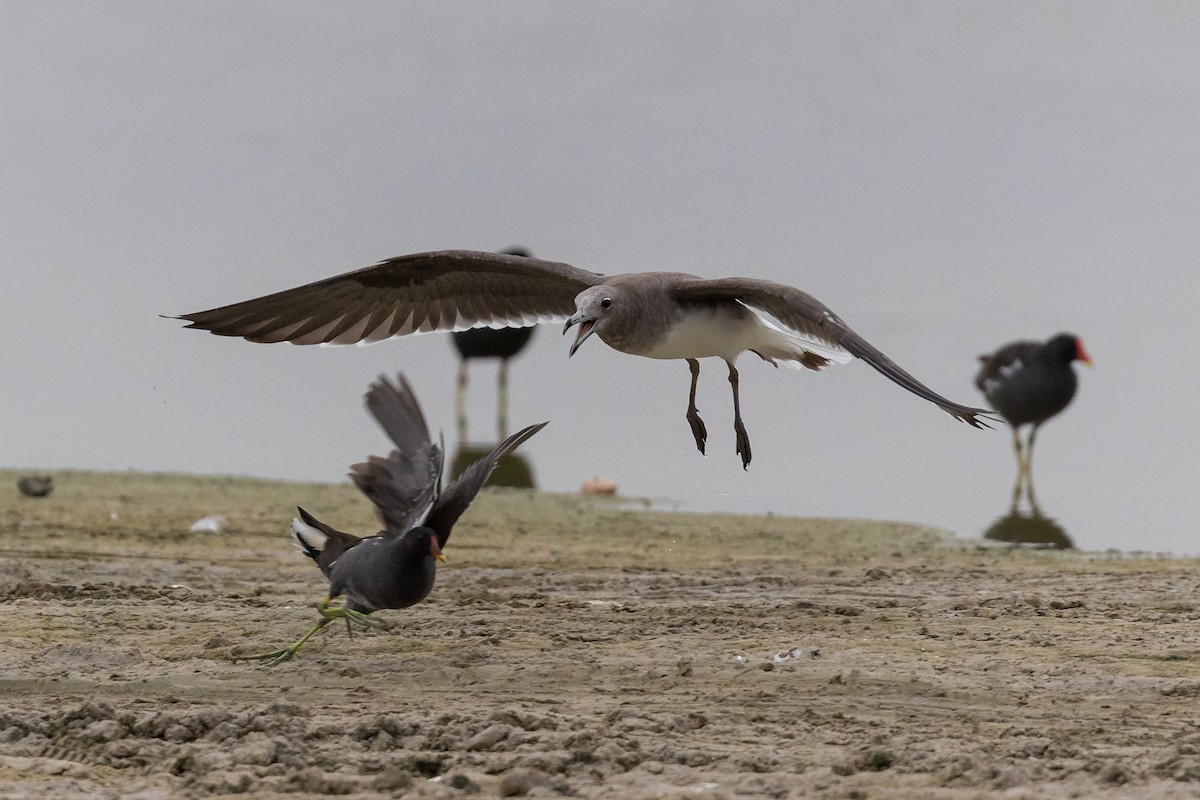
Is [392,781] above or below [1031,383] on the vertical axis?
below

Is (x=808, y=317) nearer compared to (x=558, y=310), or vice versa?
(x=808, y=317)

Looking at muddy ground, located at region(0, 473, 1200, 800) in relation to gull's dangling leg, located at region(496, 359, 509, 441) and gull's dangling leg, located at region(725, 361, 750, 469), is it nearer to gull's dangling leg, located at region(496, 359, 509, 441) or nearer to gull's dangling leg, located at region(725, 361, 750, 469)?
gull's dangling leg, located at region(725, 361, 750, 469)

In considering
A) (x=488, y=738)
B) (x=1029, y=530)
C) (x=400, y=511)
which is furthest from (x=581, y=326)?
(x=1029, y=530)

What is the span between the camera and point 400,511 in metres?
6.41

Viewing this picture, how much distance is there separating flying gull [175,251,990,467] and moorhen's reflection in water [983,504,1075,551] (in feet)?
12.0

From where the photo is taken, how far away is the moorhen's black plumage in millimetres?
6164

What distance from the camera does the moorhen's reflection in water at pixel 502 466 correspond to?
14422 millimetres

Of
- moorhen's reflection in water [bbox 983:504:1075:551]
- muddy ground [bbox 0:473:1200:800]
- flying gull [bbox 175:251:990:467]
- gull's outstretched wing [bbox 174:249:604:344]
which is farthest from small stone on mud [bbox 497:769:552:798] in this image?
moorhen's reflection in water [bbox 983:504:1075:551]

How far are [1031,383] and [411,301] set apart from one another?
28.9 feet

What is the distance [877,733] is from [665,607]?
247cm

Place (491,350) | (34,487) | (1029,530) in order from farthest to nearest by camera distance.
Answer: (491,350), (34,487), (1029,530)

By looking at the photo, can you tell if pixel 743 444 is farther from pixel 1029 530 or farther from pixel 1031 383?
pixel 1031 383

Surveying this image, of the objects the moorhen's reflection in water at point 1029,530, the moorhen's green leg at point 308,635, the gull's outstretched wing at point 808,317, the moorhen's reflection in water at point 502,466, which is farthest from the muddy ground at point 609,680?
the moorhen's reflection in water at point 502,466

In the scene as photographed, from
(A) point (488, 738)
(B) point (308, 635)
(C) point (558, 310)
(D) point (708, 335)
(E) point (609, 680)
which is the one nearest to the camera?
(A) point (488, 738)
